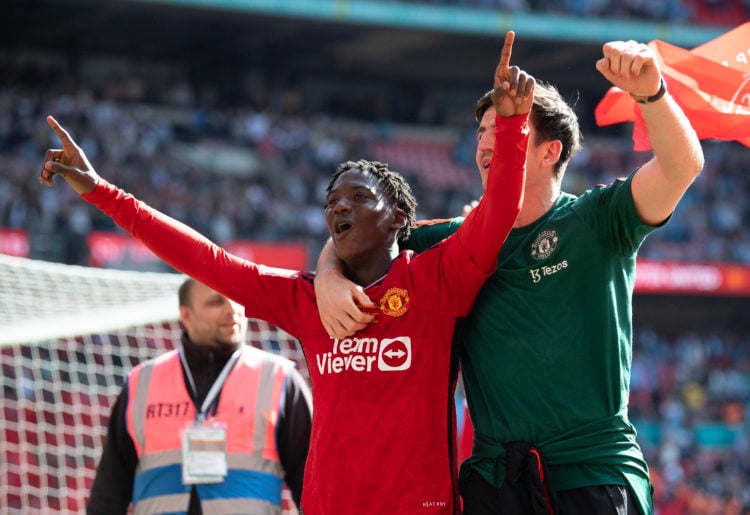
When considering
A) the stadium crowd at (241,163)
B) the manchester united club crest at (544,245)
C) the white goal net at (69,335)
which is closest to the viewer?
the manchester united club crest at (544,245)

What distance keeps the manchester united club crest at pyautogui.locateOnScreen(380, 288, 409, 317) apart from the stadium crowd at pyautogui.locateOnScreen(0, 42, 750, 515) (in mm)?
11698

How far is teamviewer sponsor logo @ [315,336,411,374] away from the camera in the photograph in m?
2.73

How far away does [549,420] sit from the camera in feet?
8.55

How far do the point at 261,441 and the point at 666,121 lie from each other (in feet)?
7.08

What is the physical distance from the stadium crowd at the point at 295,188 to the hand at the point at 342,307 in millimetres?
11629

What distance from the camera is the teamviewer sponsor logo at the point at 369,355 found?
8.96 ft

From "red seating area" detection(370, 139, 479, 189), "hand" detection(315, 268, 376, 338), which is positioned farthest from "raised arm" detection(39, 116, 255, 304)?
"red seating area" detection(370, 139, 479, 189)

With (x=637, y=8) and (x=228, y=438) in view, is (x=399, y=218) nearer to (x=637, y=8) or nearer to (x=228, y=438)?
(x=228, y=438)

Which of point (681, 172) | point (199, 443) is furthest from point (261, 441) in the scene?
point (681, 172)

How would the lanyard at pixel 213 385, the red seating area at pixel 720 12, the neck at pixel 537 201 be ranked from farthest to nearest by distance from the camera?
1. the red seating area at pixel 720 12
2. the lanyard at pixel 213 385
3. the neck at pixel 537 201

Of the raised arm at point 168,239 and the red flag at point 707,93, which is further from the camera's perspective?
the red flag at point 707,93

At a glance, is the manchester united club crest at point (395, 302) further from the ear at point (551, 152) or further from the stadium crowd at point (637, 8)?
the stadium crowd at point (637, 8)

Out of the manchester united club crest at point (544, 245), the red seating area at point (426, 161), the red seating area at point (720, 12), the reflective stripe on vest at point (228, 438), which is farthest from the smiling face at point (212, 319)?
the red seating area at point (720, 12)

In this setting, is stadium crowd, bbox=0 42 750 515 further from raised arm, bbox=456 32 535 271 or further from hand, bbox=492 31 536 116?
hand, bbox=492 31 536 116
